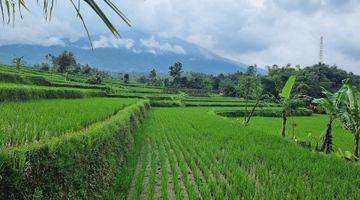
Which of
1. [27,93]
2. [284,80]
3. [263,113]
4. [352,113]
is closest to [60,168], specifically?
[352,113]

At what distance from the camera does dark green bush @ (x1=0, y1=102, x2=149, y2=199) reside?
305 centimetres

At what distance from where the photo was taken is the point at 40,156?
3.51 m

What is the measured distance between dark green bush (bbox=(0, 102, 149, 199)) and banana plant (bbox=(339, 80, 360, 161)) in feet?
21.8

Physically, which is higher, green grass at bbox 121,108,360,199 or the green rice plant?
the green rice plant

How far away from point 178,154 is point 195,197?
4286mm

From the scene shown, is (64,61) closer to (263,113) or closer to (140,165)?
(263,113)

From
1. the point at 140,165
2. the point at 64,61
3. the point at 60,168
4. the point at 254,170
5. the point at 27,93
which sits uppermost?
the point at 64,61

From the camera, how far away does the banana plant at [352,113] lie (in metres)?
9.94

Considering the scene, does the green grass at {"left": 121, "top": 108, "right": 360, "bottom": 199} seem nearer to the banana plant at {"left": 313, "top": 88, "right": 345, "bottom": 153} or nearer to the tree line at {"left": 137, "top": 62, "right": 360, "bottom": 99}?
the banana plant at {"left": 313, "top": 88, "right": 345, "bottom": 153}

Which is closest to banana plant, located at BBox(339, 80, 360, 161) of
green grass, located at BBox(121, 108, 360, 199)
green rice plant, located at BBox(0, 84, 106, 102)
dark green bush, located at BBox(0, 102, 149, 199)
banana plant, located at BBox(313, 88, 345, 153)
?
banana plant, located at BBox(313, 88, 345, 153)

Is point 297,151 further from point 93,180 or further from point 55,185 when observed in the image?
point 55,185

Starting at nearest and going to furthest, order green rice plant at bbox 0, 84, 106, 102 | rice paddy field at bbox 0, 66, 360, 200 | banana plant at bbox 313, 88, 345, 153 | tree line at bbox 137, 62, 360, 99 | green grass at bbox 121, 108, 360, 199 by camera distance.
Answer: rice paddy field at bbox 0, 66, 360, 200 < green grass at bbox 121, 108, 360, 199 < banana plant at bbox 313, 88, 345, 153 < green rice plant at bbox 0, 84, 106, 102 < tree line at bbox 137, 62, 360, 99

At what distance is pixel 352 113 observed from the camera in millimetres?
10188

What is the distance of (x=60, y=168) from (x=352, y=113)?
860 centimetres
